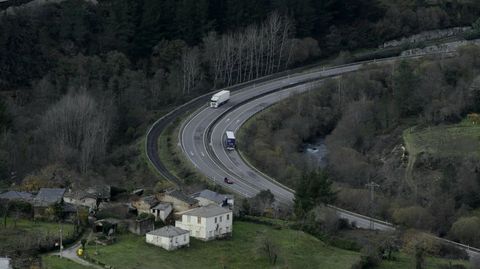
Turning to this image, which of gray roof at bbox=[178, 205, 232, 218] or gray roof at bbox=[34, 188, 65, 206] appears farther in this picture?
gray roof at bbox=[34, 188, 65, 206]

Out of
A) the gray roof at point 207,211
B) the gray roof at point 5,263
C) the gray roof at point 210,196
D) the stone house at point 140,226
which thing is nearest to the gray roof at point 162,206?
the gray roof at point 207,211

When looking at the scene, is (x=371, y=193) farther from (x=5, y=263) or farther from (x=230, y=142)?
(x=5, y=263)

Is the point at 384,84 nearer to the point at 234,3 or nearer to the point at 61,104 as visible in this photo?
the point at 234,3

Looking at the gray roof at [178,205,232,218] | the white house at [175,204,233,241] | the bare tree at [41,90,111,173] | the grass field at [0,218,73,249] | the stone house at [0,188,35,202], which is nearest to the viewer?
the grass field at [0,218,73,249]

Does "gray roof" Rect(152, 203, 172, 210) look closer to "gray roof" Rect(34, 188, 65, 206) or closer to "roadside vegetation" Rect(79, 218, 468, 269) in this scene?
"roadside vegetation" Rect(79, 218, 468, 269)

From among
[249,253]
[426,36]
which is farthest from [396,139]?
[249,253]

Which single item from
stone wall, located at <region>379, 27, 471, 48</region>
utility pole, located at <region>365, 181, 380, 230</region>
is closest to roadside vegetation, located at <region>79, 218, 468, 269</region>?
utility pole, located at <region>365, 181, 380, 230</region>

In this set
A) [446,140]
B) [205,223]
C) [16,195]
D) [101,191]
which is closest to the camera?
[205,223]
